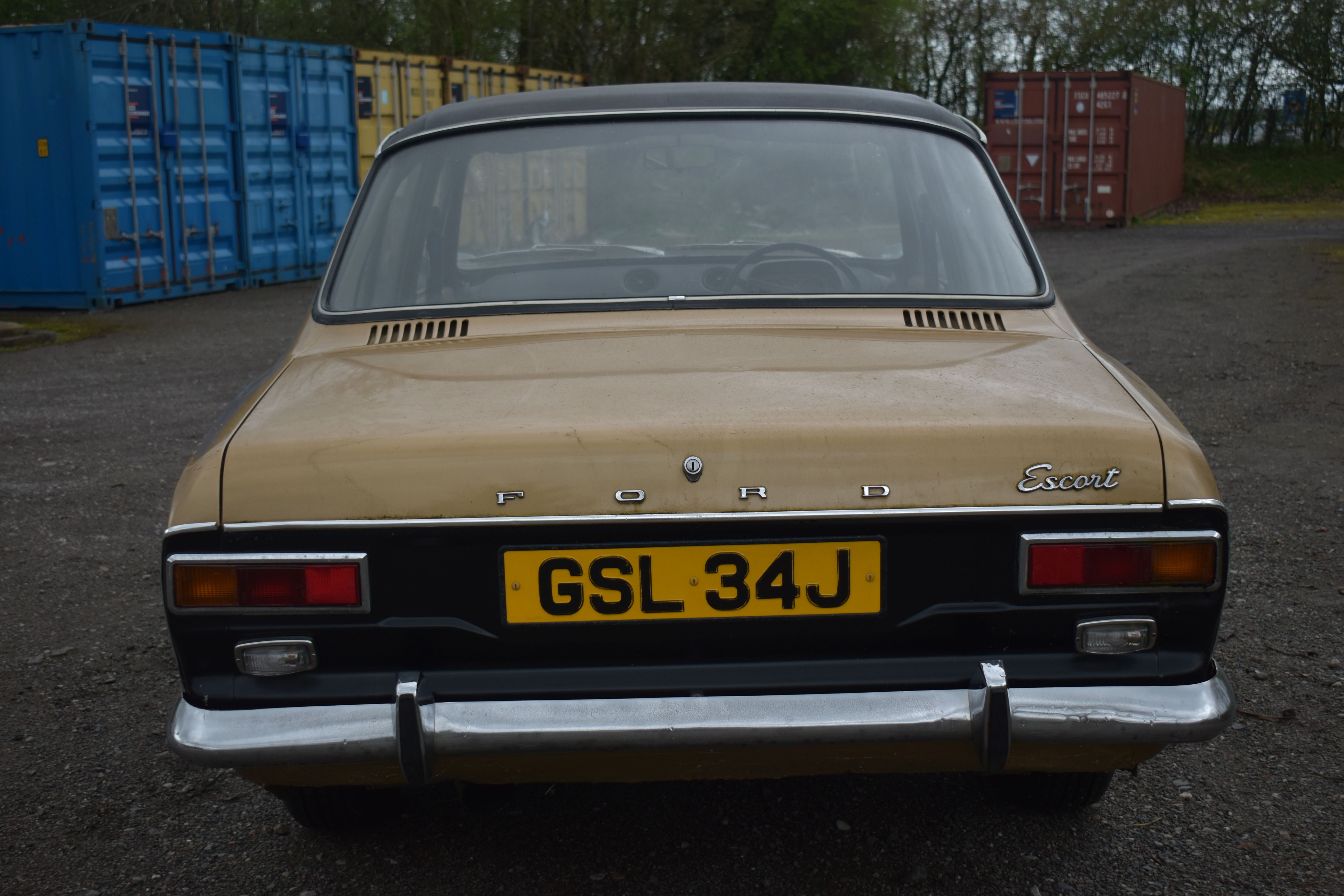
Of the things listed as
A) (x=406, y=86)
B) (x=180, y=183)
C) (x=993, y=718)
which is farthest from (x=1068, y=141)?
(x=993, y=718)

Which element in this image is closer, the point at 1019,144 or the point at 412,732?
the point at 412,732

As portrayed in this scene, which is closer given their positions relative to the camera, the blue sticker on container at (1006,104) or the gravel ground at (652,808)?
the gravel ground at (652,808)

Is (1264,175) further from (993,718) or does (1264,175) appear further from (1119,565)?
(993,718)

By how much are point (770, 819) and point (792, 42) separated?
1231 inches

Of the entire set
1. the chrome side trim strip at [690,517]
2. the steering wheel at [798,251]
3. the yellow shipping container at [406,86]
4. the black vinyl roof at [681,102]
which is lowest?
the chrome side trim strip at [690,517]

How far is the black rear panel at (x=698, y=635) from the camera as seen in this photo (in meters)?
2.16

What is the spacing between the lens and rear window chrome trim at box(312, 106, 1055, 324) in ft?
9.59

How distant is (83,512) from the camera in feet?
18.4

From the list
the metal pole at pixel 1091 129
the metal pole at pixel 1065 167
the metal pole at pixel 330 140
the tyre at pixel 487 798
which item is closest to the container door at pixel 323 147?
the metal pole at pixel 330 140

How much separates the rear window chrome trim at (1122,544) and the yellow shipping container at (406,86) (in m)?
14.5

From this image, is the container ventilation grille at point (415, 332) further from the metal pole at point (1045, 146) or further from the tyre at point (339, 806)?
the metal pole at point (1045, 146)

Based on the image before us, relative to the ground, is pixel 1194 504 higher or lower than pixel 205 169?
lower

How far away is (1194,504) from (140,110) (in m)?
13.2

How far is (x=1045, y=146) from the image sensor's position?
926 inches
